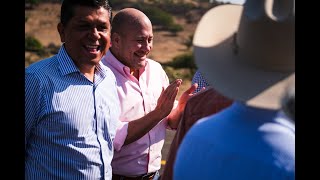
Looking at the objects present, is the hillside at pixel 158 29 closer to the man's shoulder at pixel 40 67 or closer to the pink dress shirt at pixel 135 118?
the pink dress shirt at pixel 135 118

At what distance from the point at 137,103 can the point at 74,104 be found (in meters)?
0.68

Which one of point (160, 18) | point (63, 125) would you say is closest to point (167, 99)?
point (63, 125)

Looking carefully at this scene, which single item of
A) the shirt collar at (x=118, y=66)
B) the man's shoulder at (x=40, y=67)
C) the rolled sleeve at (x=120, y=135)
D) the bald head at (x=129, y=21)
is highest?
the bald head at (x=129, y=21)

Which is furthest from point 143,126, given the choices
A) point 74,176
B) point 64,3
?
point 64,3

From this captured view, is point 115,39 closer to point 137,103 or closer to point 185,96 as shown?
point 137,103

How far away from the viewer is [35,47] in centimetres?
2758

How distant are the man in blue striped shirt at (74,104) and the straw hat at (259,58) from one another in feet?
4.11

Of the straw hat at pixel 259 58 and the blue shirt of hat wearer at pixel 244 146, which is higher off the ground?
the straw hat at pixel 259 58

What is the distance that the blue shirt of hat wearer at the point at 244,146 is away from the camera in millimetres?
1237

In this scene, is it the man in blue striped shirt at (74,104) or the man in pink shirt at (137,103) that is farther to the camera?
the man in pink shirt at (137,103)

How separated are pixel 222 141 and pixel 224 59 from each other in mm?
247

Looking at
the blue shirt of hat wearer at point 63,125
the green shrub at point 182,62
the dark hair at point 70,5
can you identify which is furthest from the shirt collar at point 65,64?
the green shrub at point 182,62

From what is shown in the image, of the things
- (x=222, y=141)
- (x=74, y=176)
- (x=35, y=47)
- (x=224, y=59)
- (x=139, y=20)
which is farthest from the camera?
(x=35, y=47)
